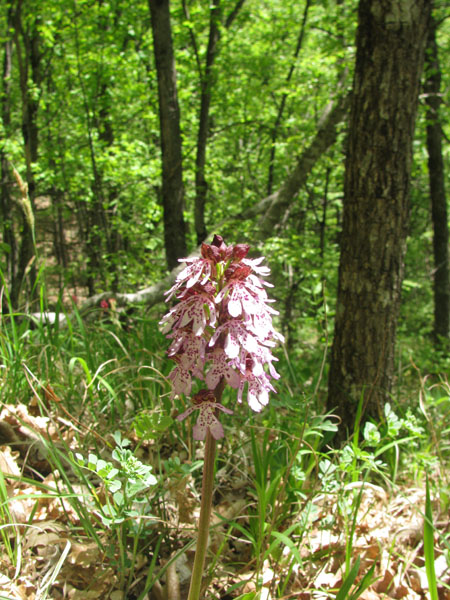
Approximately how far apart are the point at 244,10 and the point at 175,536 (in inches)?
403

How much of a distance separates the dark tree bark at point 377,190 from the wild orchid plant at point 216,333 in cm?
158

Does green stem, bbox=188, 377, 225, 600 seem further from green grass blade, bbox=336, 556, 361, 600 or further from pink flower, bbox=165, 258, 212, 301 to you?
green grass blade, bbox=336, 556, 361, 600

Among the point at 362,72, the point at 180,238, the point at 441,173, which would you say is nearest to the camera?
the point at 362,72

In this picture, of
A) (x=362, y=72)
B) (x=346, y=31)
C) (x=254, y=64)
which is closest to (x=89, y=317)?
(x=362, y=72)

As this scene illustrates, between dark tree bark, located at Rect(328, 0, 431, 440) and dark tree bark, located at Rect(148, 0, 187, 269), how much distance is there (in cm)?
A: 326

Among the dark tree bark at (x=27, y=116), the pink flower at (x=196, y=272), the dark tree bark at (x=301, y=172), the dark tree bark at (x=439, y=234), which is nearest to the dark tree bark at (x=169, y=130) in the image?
the dark tree bark at (x=301, y=172)

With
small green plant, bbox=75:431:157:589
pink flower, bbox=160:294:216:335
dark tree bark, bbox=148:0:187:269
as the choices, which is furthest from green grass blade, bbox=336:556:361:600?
dark tree bark, bbox=148:0:187:269

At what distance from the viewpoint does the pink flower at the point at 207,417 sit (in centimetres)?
111

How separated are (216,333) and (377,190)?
186cm

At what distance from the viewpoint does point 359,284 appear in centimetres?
261

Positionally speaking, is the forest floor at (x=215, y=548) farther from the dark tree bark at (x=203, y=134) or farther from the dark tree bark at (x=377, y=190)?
the dark tree bark at (x=203, y=134)

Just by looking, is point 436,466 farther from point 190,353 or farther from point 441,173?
point 441,173

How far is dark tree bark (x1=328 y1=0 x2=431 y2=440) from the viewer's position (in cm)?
248

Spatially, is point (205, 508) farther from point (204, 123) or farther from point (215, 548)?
point (204, 123)
